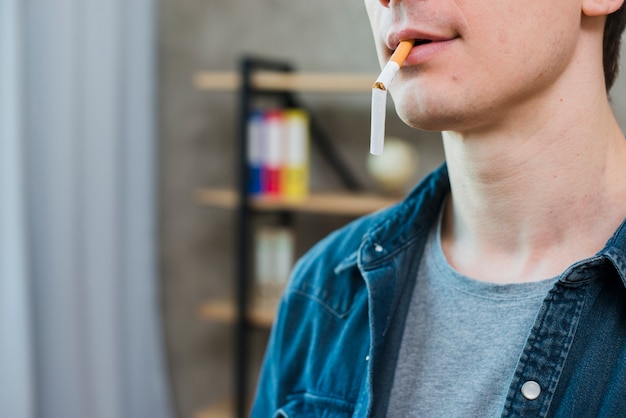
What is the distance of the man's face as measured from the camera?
2.70 ft

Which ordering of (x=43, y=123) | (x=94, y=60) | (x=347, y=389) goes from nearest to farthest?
(x=347, y=389) < (x=43, y=123) < (x=94, y=60)

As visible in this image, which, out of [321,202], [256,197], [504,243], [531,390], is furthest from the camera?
[256,197]

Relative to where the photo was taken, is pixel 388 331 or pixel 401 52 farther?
pixel 388 331

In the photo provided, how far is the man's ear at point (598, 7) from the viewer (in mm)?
843

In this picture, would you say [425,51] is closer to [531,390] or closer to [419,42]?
[419,42]

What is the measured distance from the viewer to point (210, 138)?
118 inches

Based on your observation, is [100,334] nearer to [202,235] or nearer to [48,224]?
[48,224]

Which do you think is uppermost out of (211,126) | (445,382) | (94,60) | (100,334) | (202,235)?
(94,60)

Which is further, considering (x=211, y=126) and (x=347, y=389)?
(x=211, y=126)

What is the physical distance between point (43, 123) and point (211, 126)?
0.76 m

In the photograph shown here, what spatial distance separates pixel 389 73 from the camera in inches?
31.4

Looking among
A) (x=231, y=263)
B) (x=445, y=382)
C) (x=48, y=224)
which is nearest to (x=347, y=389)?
(x=445, y=382)

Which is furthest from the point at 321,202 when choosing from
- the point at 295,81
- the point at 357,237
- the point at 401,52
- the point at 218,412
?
the point at 401,52

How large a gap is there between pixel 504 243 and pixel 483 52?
0.23 m
